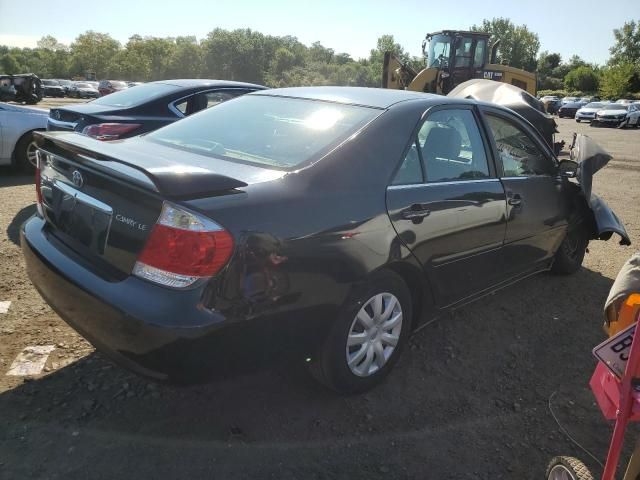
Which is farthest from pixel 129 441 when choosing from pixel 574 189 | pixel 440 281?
pixel 574 189

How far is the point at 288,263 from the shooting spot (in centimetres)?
214

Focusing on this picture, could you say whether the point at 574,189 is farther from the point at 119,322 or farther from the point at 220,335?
the point at 119,322

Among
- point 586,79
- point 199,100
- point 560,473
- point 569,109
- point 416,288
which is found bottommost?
point 560,473

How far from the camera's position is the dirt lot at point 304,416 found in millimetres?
2244

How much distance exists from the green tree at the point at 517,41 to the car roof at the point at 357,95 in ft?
327

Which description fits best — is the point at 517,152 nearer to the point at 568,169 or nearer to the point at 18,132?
the point at 568,169

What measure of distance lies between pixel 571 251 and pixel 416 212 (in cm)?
269

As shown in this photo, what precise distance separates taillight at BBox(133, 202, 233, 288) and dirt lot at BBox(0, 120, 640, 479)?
0.70 meters

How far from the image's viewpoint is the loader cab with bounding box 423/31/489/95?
48.8 ft

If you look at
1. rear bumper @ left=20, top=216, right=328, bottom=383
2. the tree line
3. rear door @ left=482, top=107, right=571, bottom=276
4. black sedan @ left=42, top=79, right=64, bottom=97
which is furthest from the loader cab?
the tree line

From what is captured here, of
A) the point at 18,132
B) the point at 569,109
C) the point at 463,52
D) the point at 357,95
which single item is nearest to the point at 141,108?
the point at 18,132

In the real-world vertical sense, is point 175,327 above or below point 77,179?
below

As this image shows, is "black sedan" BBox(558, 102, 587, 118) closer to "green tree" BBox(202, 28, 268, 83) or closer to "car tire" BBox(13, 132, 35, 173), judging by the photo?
"car tire" BBox(13, 132, 35, 173)

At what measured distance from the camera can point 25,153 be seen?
295 inches
